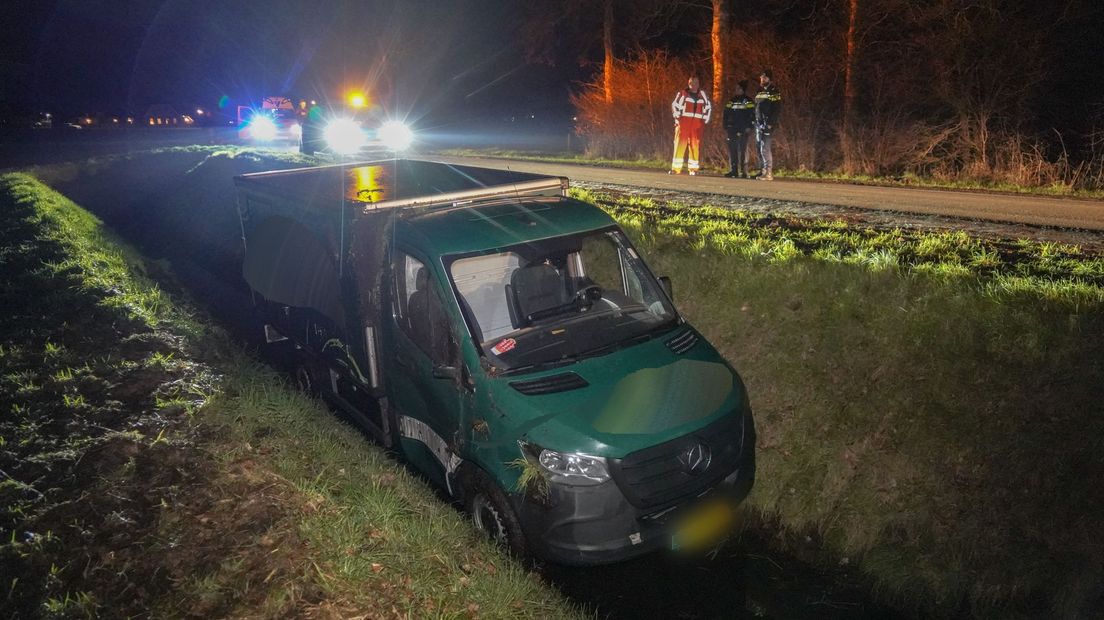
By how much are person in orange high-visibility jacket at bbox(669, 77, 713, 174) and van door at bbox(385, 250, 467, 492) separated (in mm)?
12051

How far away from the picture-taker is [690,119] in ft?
51.8

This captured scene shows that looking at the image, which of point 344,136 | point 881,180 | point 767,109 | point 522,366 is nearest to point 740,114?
point 767,109

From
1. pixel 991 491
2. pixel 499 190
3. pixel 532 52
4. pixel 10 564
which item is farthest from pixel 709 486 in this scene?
pixel 532 52

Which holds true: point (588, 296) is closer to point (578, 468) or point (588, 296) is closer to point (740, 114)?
point (578, 468)

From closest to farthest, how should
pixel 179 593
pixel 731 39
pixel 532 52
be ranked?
pixel 179 593 < pixel 731 39 < pixel 532 52

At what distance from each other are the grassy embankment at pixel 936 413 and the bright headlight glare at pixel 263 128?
23.6 meters

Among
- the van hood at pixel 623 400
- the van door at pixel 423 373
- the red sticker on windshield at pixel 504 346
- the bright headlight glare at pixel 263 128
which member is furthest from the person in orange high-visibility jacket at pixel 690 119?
the bright headlight glare at pixel 263 128

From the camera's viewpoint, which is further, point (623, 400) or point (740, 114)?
point (740, 114)

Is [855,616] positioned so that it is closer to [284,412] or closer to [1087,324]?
[1087,324]

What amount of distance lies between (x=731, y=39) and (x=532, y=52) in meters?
18.7

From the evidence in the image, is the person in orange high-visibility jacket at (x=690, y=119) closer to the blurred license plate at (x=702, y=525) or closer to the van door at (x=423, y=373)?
the van door at (x=423, y=373)

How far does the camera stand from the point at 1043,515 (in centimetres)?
412

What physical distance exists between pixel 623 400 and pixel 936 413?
7.72ft

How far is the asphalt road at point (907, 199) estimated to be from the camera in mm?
8664
